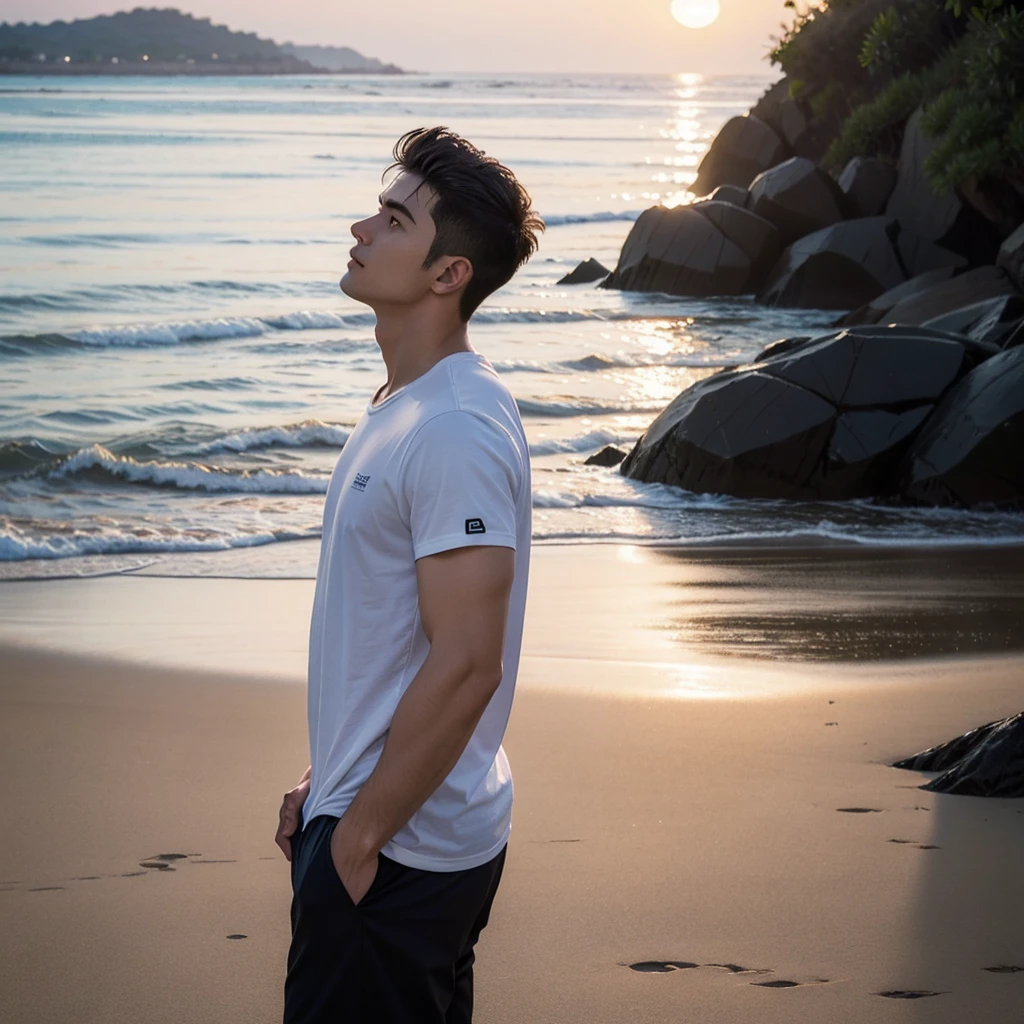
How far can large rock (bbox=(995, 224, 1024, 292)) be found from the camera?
1698 centimetres

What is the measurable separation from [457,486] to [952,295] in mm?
16834

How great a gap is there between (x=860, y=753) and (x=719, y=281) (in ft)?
67.6

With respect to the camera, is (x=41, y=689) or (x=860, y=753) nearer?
(x=860, y=753)

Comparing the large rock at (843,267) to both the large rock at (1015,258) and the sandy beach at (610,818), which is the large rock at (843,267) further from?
the sandy beach at (610,818)

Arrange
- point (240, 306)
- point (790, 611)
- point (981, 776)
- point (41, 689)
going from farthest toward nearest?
point (240, 306), point (790, 611), point (41, 689), point (981, 776)

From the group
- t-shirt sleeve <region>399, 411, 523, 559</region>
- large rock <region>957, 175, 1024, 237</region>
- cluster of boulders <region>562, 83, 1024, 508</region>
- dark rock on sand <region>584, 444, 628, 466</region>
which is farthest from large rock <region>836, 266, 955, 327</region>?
t-shirt sleeve <region>399, 411, 523, 559</region>

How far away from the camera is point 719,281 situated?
2486 centimetres

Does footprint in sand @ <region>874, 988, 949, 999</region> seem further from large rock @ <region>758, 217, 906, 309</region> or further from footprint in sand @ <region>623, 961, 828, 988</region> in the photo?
large rock @ <region>758, 217, 906, 309</region>

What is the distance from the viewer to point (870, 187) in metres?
24.3

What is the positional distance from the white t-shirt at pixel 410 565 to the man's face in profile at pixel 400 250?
0.16 metres

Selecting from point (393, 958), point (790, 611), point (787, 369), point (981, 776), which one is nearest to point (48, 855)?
point (393, 958)

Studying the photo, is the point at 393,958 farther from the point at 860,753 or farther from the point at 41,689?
the point at 41,689

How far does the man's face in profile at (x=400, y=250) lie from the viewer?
2266 mm

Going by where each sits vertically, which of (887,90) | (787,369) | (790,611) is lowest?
(790,611)
